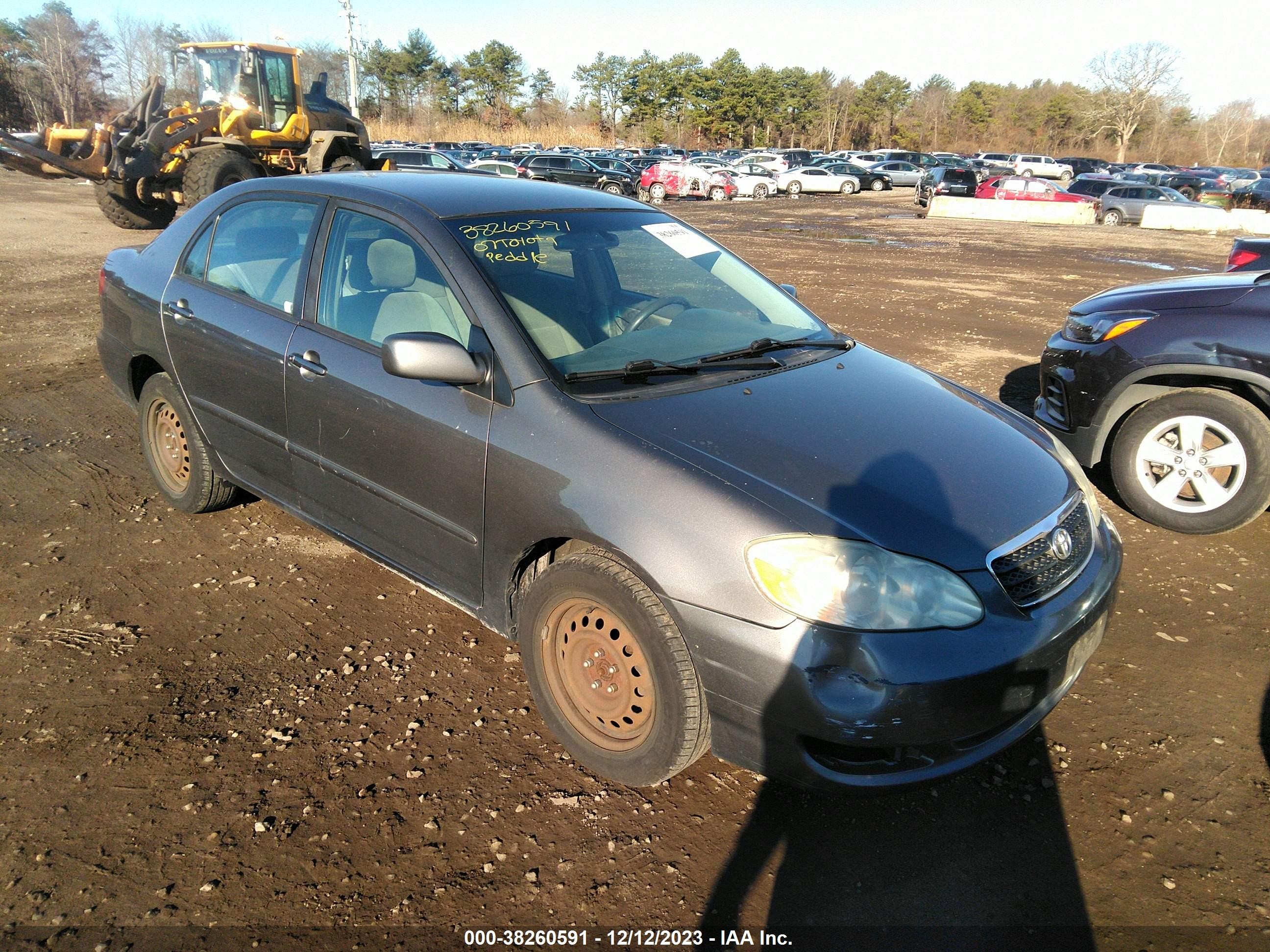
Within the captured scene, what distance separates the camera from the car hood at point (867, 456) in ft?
7.80

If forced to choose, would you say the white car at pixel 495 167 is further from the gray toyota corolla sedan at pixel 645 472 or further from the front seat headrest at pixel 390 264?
the front seat headrest at pixel 390 264

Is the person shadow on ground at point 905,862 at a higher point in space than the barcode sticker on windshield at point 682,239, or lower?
lower

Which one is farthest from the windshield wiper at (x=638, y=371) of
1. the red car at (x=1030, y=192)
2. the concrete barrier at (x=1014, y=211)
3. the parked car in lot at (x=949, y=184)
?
the parked car in lot at (x=949, y=184)

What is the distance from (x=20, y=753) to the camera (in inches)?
108

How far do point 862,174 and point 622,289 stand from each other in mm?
42908

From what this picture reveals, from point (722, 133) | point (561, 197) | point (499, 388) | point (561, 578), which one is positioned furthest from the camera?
point (722, 133)

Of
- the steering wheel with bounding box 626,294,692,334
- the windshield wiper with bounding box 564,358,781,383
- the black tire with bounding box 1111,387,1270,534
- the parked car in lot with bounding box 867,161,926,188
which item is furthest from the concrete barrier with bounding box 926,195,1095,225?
the windshield wiper with bounding box 564,358,781,383

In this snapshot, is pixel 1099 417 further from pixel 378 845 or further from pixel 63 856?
pixel 63 856

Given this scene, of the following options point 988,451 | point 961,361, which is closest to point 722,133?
point 961,361

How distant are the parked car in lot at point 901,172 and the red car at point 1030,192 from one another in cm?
1408

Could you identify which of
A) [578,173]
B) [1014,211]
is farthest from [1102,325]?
[1014,211]

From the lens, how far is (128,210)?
1609cm

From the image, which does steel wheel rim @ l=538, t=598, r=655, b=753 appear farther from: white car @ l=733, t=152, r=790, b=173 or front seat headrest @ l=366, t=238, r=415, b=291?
white car @ l=733, t=152, r=790, b=173

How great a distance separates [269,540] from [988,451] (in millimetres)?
3298
